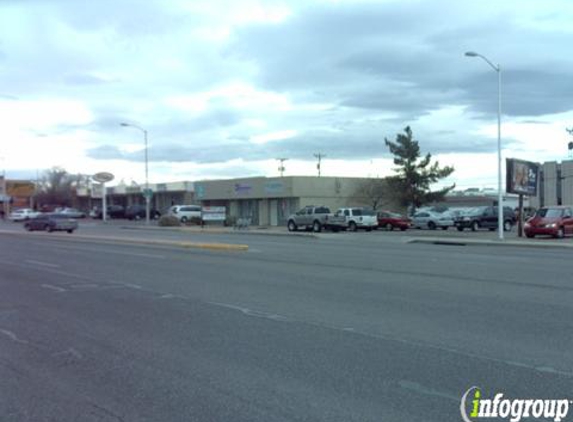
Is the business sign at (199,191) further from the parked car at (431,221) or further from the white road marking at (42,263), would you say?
the white road marking at (42,263)

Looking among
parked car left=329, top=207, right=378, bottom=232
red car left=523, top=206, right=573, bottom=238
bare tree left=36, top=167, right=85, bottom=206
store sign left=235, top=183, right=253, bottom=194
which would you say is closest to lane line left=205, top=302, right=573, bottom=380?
red car left=523, top=206, right=573, bottom=238

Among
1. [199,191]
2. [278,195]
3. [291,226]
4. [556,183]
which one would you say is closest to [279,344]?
[291,226]

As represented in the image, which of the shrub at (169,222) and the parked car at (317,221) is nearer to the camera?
the parked car at (317,221)

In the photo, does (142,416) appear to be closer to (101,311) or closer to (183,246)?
(101,311)

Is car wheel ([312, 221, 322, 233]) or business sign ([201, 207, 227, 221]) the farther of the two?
business sign ([201, 207, 227, 221])

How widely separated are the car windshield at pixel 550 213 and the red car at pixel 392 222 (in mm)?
14514

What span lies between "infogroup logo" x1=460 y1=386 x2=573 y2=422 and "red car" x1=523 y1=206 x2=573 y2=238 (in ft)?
102

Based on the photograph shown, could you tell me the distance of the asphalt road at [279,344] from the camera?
6070 millimetres

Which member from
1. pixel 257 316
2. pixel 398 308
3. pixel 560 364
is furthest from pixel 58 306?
pixel 560 364

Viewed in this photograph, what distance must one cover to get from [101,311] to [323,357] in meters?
5.08

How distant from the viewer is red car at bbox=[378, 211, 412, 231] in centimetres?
4962

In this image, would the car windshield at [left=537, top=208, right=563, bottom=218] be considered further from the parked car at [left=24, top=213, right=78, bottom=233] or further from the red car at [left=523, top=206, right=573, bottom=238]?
the parked car at [left=24, top=213, right=78, bottom=233]

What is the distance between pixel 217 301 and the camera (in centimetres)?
1215

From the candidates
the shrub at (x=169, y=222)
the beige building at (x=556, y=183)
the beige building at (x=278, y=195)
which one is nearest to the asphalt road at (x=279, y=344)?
the shrub at (x=169, y=222)
